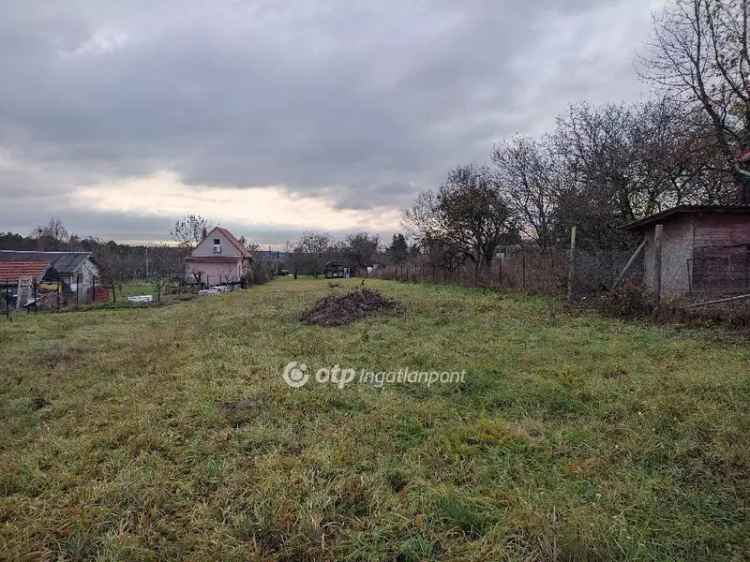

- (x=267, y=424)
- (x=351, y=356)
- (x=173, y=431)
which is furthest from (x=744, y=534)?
(x=351, y=356)

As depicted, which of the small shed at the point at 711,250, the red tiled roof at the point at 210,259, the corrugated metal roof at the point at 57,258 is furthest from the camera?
the red tiled roof at the point at 210,259

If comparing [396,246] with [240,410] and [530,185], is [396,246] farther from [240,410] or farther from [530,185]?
[240,410]

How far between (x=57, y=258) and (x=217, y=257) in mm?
13775

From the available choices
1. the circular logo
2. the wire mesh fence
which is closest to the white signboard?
the circular logo

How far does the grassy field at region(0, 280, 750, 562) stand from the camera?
192cm

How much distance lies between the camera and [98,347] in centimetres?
683

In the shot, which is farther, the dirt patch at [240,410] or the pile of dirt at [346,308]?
the pile of dirt at [346,308]

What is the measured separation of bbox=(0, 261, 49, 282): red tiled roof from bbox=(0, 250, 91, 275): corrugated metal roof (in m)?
1.39

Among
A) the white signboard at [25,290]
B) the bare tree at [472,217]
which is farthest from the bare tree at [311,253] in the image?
the white signboard at [25,290]

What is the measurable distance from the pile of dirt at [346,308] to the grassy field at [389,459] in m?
3.15

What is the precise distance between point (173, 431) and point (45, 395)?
90.5 inches

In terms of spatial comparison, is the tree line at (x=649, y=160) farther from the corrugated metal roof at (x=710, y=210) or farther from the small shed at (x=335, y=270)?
the small shed at (x=335, y=270)

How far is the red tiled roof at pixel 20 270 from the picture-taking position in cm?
1579

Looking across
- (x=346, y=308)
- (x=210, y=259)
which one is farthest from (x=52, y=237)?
(x=346, y=308)
